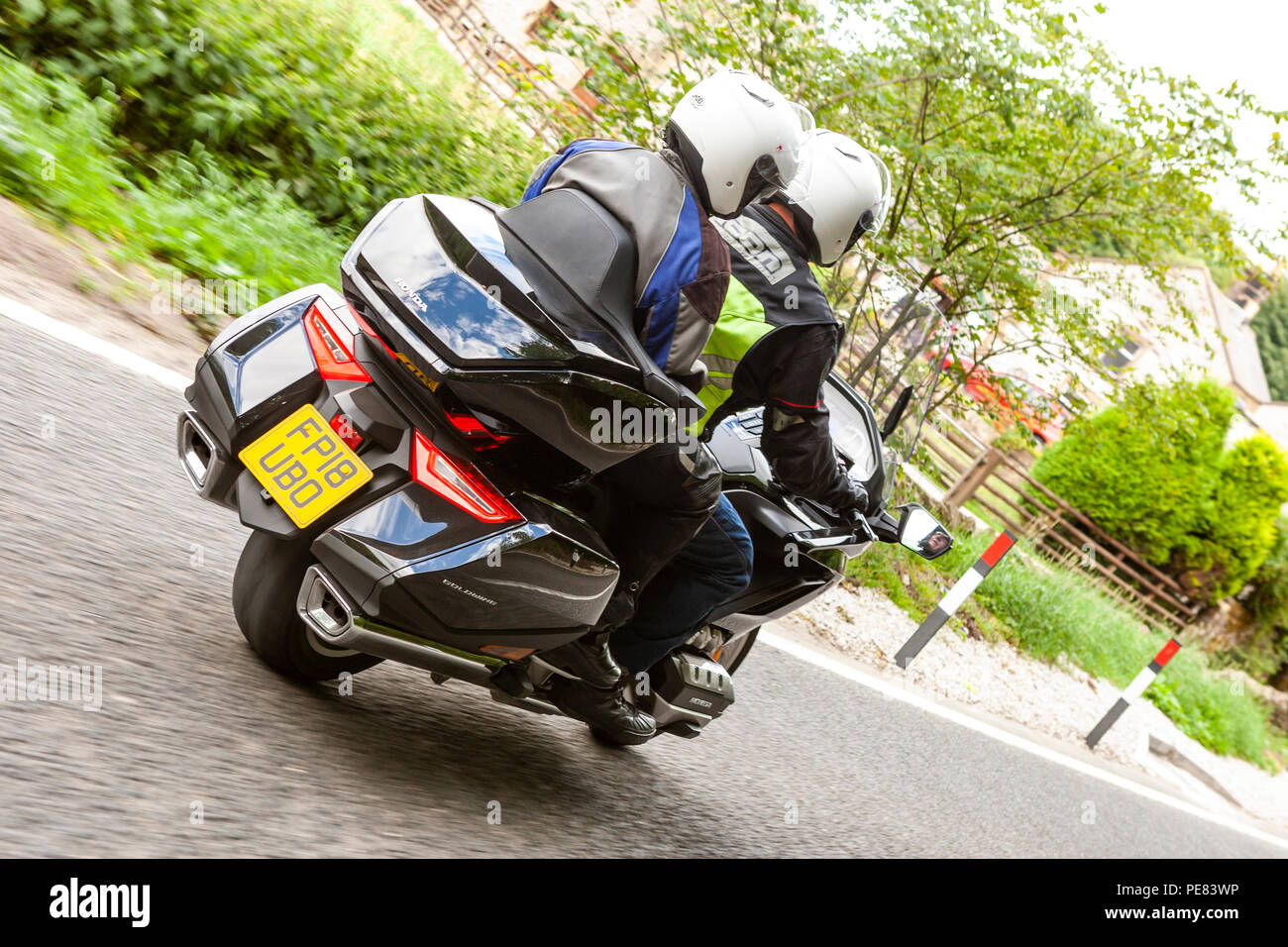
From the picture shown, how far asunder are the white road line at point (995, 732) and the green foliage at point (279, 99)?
14.5ft

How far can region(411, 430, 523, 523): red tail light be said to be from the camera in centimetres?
260

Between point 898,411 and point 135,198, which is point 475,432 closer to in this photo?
point 898,411

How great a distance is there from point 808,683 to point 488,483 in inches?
156

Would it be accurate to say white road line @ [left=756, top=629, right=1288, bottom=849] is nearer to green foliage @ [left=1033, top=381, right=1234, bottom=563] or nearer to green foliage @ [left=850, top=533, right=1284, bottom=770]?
green foliage @ [left=850, top=533, right=1284, bottom=770]

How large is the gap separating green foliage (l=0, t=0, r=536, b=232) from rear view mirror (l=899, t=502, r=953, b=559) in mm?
5315

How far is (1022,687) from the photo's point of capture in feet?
32.6

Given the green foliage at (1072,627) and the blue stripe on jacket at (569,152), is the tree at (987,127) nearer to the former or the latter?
the green foliage at (1072,627)

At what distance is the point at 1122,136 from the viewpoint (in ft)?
30.6

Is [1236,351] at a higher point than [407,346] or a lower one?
higher

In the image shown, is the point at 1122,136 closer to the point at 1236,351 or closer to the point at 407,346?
the point at 407,346

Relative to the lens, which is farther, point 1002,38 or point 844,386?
point 1002,38

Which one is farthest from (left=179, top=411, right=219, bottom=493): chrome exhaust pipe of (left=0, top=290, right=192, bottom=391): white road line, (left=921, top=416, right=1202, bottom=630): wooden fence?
(left=921, top=416, right=1202, bottom=630): wooden fence
